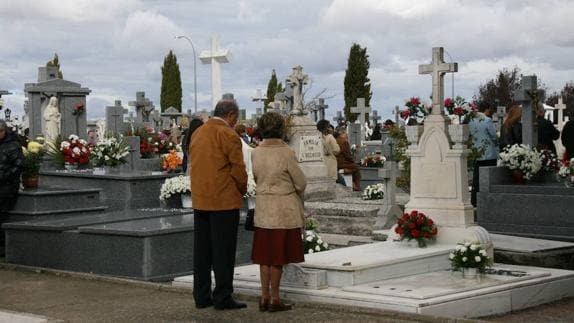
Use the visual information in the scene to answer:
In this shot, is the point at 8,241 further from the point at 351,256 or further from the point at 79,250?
the point at 351,256

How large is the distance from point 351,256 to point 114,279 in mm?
Result: 2719

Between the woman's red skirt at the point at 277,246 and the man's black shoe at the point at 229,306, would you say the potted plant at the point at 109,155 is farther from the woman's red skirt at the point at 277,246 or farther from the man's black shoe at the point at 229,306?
the woman's red skirt at the point at 277,246

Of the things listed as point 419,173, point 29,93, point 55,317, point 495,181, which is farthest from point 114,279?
point 29,93

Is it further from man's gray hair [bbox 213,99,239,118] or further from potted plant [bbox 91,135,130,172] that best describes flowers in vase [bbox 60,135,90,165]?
man's gray hair [bbox 213,99,239,118]

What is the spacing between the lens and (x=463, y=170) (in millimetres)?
11031

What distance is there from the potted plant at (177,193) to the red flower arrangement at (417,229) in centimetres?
436

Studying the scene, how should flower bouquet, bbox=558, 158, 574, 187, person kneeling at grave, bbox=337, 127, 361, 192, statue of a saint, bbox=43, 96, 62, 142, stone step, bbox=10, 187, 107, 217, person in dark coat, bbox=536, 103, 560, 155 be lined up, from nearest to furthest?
stone step, bbox=10, 187, 107, 217 < flower bouquet, bbox=558, 158, 574, 187 < person in dark coat, bbox=536, 103, 560, 155 < person kneeling at grave, bbox=337, 127, 361, 192 < statue of a saint, bbox=43, 96, 62, 142

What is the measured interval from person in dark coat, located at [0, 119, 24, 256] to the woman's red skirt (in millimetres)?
5809

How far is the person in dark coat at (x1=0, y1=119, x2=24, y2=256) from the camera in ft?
43.0

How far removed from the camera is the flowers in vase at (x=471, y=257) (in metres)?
9.75

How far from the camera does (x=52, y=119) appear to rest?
21.1 m

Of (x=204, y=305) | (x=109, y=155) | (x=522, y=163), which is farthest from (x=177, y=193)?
(x=204, y=305)

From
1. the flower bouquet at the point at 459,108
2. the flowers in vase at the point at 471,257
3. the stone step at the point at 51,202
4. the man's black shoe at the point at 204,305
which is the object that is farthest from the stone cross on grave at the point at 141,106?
the man's black shoe at the point at 204,305

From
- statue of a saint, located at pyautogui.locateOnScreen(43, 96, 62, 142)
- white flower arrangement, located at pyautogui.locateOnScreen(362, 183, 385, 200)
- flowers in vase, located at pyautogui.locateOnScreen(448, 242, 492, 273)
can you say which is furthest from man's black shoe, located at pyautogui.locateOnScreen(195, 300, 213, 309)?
statue of a saint, located at pyautogui.locateOnScreen(43, 96, 62, 142)
